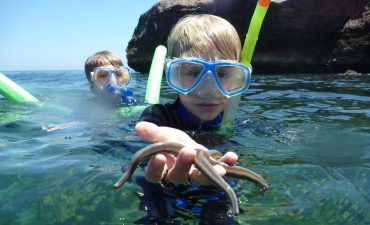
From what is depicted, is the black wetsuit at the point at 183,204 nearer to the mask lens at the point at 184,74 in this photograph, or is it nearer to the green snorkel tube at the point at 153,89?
the mask lens at the point at 184,74

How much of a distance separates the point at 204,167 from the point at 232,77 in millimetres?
1395

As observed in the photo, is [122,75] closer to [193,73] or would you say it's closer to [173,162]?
[193,73]

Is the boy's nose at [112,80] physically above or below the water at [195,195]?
above

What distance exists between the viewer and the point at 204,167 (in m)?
1.95

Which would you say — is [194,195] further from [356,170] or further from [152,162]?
[356,170]

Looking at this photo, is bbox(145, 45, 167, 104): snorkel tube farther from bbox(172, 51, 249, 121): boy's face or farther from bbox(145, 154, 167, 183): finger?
bbox(145, 154, 167, 183): finger

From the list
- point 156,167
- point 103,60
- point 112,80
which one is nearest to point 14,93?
point 103,60

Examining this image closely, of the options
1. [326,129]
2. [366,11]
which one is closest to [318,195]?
[326,129]

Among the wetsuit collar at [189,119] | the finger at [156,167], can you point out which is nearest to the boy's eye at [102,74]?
the wetsuit collar at [189,119]

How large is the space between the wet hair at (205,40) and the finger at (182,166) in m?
1.26

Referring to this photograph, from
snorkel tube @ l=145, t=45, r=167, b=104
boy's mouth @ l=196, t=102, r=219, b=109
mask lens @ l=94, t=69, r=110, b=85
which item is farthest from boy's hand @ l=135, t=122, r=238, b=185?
mask lens @ l=94, t=69, r=110, b=85

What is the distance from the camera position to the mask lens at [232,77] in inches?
124

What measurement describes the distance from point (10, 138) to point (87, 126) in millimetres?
1020

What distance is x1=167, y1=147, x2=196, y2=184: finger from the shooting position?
6.26 ft
